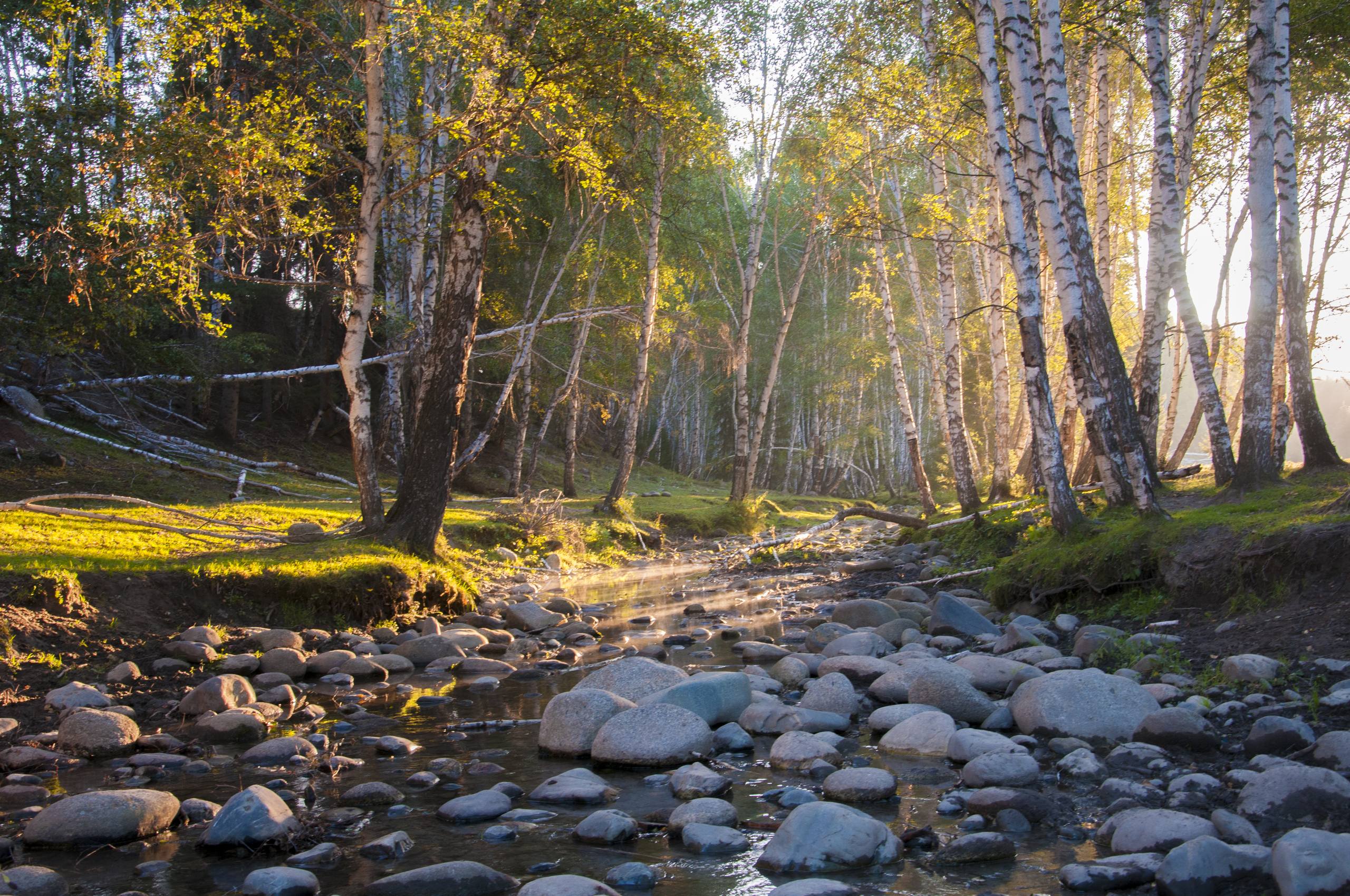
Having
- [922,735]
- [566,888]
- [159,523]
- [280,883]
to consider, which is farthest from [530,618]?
[566,888]

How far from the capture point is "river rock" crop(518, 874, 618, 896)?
3.57 meters

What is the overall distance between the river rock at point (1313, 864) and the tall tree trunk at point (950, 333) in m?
12.9

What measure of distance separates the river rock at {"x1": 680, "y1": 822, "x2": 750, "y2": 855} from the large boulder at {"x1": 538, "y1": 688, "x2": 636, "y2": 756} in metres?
1.65

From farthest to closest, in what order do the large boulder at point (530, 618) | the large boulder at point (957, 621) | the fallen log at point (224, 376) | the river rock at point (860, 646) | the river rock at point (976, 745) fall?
1. the fallen log at point (224, 376)
2. the large boulder at point (530, 618)
3. the large boulder at point (957, 621)
4. the river rock at point (860, 646)
5. the river rock at point (976, 745)

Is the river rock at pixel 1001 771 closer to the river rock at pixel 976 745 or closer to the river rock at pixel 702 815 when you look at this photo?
the river rock at pixel 976 745

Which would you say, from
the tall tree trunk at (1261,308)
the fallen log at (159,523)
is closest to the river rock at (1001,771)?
the tall tree trunk at (1261,308)

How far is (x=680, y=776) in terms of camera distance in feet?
17.2

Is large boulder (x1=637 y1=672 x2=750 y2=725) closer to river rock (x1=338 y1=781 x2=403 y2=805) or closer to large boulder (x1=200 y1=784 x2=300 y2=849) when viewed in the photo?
river rock (x1=338 y1=781 x2=403 y2=805)

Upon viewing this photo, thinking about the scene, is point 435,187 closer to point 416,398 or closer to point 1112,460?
point 416,398

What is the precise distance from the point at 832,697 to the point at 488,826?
3106 mm

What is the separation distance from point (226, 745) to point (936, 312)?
34.9 metres

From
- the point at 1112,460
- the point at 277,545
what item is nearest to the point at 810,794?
the point at 1112,460

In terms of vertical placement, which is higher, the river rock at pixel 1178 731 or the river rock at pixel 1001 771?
the river rock at pixel 1178 731

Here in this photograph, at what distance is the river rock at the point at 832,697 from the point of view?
22.1 ft
